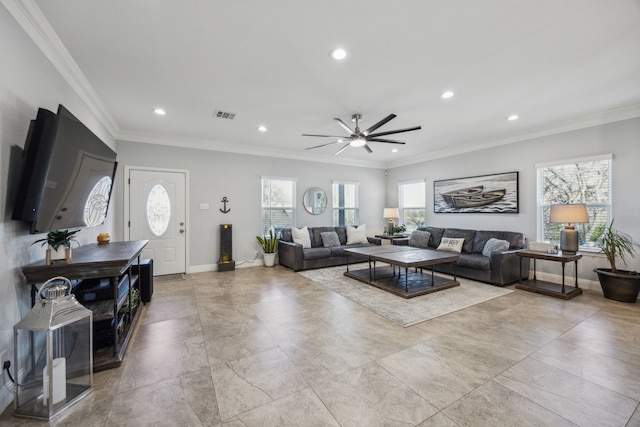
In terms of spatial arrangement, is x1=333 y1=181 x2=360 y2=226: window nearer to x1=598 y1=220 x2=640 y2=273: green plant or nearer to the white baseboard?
the white baseboard

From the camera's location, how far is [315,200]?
22.5ft

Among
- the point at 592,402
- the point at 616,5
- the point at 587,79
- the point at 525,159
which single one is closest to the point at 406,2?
the point at 616,5

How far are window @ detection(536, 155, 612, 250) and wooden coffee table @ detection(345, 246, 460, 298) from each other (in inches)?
72.8

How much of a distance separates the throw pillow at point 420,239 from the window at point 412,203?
81 centimetres

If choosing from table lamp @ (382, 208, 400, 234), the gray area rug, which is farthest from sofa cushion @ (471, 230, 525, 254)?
table lamp @ (382, 208, 400, 234)

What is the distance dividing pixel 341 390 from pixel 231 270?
426 cm

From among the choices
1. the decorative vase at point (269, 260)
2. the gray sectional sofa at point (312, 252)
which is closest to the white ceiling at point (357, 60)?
the gray sectional sofa at point (312, 252)

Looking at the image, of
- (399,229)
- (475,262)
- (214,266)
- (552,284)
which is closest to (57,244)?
(214,266)

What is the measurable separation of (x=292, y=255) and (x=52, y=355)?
4.07m

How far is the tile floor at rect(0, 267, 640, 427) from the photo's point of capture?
1.66m

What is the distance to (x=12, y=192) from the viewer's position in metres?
1.88

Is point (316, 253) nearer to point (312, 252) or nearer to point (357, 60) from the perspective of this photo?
point (312, 252)

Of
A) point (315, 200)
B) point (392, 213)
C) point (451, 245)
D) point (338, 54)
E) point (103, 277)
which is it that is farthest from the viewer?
point (392, 213)

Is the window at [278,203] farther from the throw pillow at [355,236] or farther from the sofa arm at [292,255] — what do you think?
the throw pillow at [355,236]
